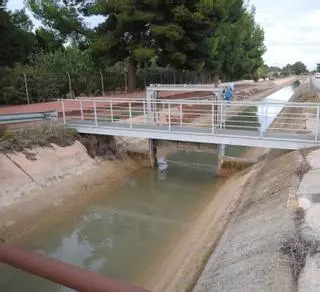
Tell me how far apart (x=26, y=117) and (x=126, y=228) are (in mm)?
6420

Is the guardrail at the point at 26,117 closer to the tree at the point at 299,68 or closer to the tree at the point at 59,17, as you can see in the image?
the tree at the point at 59,17

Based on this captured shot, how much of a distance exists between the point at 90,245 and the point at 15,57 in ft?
80.7

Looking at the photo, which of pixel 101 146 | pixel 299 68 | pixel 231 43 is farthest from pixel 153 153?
pixel 299 68

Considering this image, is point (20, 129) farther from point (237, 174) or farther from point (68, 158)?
point (237, 174)

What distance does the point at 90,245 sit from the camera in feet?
27.3

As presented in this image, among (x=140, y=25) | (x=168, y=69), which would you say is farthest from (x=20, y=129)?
(x=168, y=69)

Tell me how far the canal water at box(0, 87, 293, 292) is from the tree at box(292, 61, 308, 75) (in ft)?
569

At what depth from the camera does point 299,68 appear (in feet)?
566

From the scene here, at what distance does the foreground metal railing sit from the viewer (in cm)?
226

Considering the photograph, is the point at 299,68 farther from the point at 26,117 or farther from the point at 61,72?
the point at 26,117

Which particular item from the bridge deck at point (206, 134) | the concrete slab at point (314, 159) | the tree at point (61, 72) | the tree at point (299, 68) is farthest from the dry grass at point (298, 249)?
the tree at point (299, 68)

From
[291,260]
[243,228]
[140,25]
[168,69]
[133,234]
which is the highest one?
[140,25]

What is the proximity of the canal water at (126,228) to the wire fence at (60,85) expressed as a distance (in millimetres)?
10851

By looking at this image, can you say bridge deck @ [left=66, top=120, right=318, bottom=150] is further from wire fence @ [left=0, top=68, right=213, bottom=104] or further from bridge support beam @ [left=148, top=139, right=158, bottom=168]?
wire fence @ [left=0, top=68, right=213, bottom=104]
